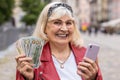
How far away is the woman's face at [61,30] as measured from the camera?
11.1ft

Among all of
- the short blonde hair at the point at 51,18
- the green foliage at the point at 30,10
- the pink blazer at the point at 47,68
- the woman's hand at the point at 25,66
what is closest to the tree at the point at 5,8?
the green foliage at the point at 30,10

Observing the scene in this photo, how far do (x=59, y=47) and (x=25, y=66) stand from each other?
1.45 ft

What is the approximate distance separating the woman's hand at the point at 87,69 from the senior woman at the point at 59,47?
1.5 inches

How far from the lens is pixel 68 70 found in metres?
3.37

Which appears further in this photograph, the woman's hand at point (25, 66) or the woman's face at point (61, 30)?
the woman's face at point (61, 30)

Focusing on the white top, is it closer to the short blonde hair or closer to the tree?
the short blonde hair

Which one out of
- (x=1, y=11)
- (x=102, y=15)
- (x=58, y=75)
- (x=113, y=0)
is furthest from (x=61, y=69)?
(x=102, y=15)

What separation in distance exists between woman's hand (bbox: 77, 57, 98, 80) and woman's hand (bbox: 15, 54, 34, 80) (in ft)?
1.12

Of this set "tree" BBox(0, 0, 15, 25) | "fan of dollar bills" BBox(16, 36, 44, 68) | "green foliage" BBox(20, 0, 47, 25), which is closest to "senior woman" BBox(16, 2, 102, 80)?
"fan of dollar bills" BBox(16, 36, 44, 68)

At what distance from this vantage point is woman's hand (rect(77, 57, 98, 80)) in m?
3.07

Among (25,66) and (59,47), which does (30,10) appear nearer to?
(59,47)

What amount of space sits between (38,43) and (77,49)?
1.58 ft

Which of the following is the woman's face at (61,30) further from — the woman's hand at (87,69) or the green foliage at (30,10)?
the green foliage at (30,10)

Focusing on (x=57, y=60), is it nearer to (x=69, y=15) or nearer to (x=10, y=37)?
(x=69, y=15)
